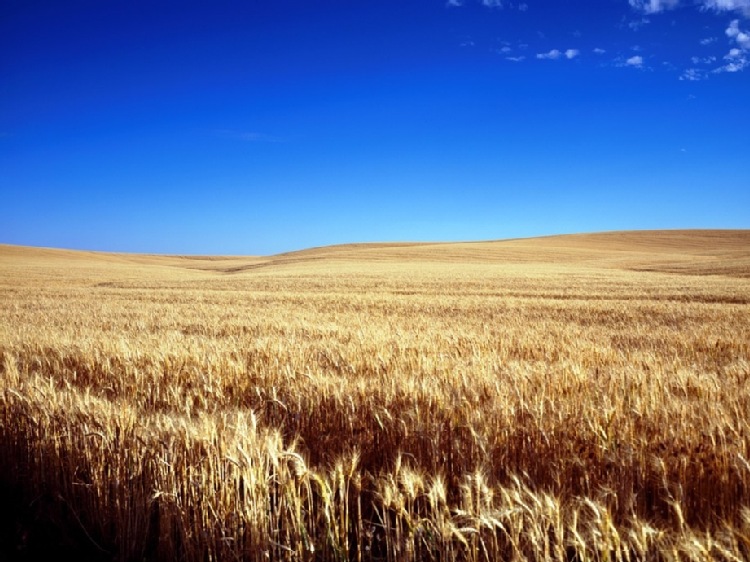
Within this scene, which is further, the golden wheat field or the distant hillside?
the distant hillside

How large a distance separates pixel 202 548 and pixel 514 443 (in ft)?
6.46

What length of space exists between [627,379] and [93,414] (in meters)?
4.73

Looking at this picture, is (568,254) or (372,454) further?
(568,254)

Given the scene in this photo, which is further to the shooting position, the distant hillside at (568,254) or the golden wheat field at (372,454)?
the distant hillside at (568,254)

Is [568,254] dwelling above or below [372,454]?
above

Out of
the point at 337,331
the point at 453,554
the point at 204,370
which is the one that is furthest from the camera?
the point at 337,331

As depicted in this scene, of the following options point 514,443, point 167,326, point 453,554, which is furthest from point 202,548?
point 167,326

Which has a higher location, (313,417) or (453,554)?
(453,554)

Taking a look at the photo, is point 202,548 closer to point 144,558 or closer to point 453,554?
point 144,558

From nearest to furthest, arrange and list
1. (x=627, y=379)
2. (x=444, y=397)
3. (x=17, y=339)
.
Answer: (x=444, y=397)
(x=627, y=379)
(x=17, y=339)

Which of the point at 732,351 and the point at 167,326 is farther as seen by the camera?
the point at 167,326

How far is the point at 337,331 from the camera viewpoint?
8.30 meters

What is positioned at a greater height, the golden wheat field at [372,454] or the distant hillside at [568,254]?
the distant hillside at [568,254]

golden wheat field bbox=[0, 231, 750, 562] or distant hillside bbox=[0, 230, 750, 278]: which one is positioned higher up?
distant hillside bbox=[0, 230, 750, 278]
